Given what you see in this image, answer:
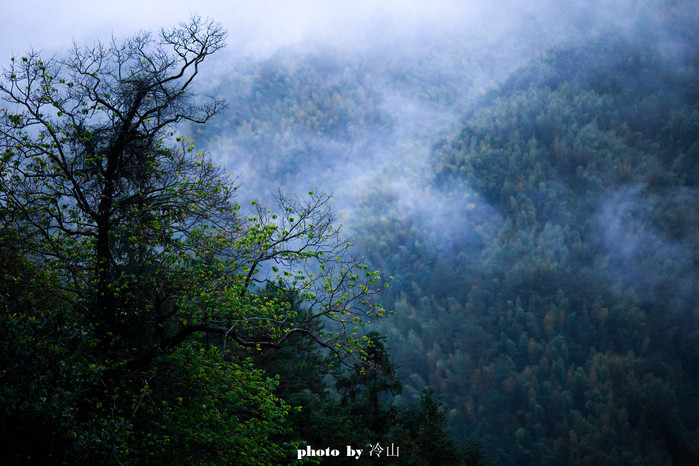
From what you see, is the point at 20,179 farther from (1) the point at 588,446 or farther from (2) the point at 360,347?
(1) the point at 588,446

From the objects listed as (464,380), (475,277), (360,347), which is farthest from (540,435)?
(360,347)

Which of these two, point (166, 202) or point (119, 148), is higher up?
point (119, 148)

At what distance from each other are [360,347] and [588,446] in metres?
131

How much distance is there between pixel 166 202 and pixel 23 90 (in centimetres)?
452

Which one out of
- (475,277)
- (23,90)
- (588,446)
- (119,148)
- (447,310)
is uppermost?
(475,277)

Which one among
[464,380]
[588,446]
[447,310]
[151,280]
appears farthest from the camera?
[447,310]

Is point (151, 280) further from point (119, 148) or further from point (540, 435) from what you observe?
point (540, 435)

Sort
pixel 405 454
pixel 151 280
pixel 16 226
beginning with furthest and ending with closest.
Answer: pixel 405 454 < pixel 16 226 < pixel 151 280

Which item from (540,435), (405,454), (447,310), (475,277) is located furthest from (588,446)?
(405,454)

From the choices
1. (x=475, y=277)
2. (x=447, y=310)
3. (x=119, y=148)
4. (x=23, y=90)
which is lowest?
(x=119, y=148)

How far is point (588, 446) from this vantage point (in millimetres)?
122438

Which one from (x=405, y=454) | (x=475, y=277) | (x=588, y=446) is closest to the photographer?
(x=405, y=454)

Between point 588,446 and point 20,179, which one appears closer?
point 20,179

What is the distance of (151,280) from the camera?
40.0 feet
